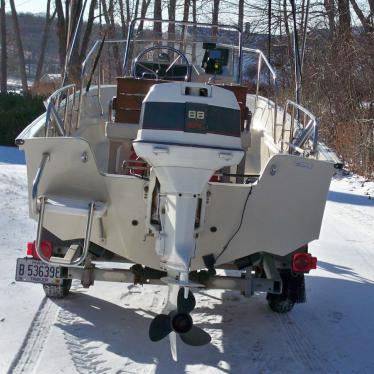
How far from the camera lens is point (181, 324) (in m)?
3.71

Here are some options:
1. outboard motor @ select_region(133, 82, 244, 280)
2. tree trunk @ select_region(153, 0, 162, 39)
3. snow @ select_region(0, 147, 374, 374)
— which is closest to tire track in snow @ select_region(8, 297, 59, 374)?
snow @ select_region(0, 147, 374, 374)

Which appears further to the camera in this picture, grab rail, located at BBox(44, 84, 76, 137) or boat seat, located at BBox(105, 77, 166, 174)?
boat seat, located at BBox(105, 77, 166, 174)

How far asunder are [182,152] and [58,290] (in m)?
2.03

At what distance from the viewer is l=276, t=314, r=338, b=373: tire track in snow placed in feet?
13.9

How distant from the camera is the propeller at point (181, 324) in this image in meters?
3.71

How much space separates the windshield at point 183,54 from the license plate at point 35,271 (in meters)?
3.34

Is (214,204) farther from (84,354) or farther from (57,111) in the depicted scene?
(57,111)

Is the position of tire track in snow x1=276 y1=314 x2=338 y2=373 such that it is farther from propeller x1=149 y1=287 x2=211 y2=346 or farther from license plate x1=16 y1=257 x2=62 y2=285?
license plate x1=16 y1=257 x2=62 y2=285

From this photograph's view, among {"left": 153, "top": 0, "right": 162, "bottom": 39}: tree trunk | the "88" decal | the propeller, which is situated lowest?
the propeller

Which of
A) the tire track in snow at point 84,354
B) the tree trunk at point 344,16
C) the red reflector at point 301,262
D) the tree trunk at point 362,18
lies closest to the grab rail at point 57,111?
the tire track in snow at point 84,354

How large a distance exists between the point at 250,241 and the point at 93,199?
1069mm

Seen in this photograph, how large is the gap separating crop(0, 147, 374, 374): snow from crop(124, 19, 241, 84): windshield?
263cm

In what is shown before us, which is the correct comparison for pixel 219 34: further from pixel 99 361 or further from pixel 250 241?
pixel 99 361

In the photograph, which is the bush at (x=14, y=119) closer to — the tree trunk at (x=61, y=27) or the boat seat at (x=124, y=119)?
the tree trunk at (x=61, y=27)
